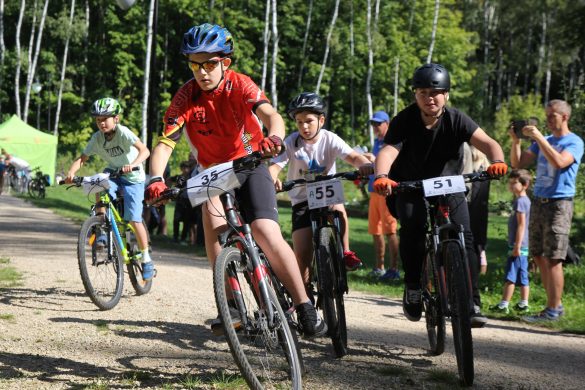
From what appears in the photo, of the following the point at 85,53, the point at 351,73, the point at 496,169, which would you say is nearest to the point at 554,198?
the point at 496,169

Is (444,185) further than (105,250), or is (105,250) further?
(105,250)

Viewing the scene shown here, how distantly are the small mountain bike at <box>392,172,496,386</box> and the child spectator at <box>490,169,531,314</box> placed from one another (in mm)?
2972

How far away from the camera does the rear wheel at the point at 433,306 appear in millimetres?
5039

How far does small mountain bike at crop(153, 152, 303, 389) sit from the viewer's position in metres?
3.97

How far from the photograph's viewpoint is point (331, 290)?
530 cm

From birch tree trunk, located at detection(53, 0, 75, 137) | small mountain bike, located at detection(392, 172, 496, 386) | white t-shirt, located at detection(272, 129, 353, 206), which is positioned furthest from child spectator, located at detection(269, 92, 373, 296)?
birch tree trunk, located at detection(53, 0, 75, 137)

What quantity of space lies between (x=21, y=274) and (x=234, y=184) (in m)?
Answer: 5.22

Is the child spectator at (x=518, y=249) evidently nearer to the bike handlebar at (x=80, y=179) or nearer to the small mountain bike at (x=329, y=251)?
the small mountain bike at (x=329, y=251)

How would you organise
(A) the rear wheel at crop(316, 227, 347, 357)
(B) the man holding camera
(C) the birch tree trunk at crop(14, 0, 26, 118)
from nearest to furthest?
(A) the rear wheel at crop(316, 227, 347, 357) → (B) the man holding camera → (C) the birch tree trunk at crop(14, 0, 26, 118)

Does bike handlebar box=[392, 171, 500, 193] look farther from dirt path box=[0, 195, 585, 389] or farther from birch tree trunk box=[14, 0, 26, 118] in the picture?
birch tree trunk box=[14, 0, 26, 118]

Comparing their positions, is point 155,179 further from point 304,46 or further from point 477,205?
point 304,46

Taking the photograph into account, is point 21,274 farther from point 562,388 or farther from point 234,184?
point 562,388

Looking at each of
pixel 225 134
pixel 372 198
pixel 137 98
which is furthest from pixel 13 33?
pixel 225 134

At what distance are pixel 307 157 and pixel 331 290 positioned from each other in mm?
1340
